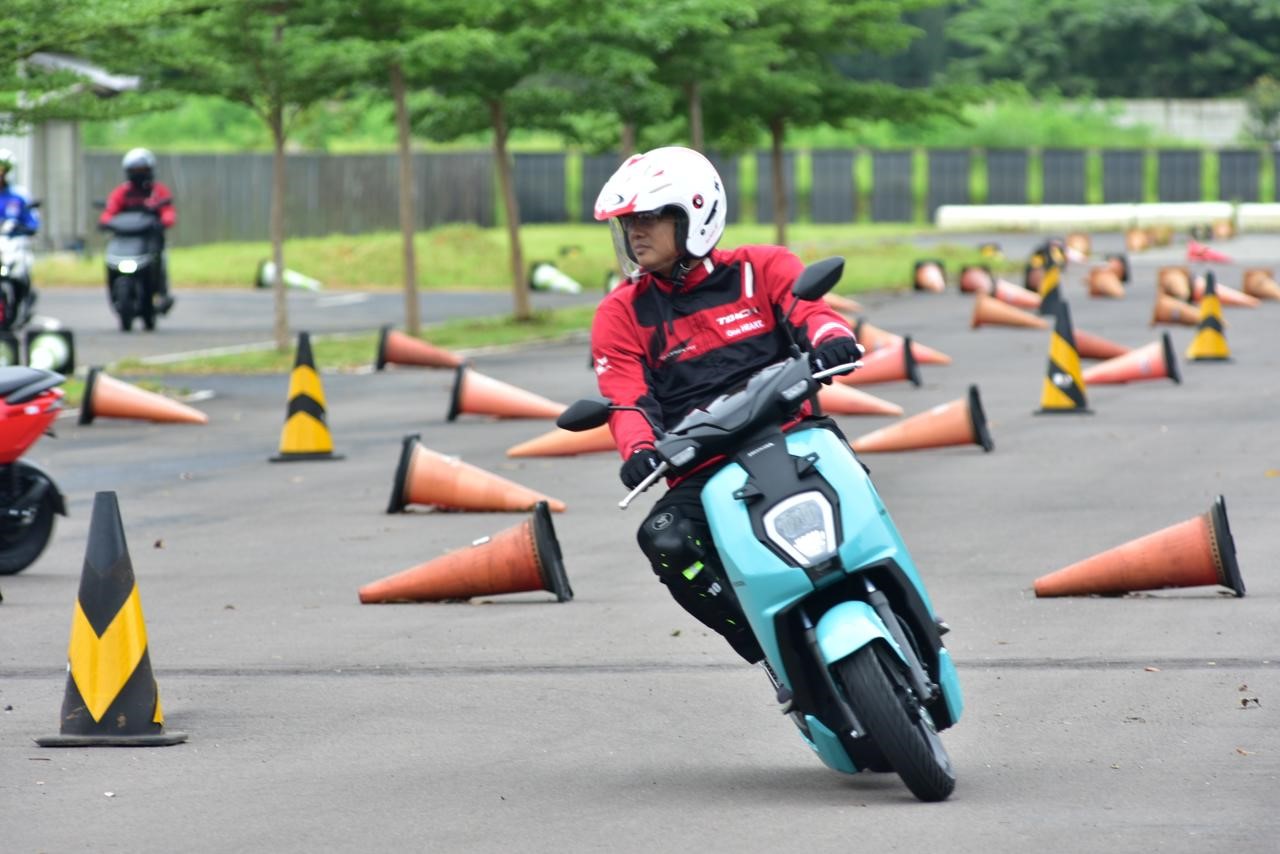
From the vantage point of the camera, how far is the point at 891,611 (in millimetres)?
6031

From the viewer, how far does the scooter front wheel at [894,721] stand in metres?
5.83

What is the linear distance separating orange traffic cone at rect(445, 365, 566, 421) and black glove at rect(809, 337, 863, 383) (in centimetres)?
1145

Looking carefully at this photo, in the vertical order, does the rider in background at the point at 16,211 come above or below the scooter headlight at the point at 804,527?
below

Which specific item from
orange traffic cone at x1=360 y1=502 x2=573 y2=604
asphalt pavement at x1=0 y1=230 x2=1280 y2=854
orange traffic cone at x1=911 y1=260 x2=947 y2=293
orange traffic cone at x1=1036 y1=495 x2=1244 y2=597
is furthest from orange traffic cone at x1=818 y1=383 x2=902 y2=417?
orange traffic cone at x1=911 y1=260 x2=947 y2=293

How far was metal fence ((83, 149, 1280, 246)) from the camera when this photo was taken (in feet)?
166

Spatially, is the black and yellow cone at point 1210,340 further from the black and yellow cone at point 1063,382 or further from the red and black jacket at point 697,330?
the red and black jacket at point 697,330

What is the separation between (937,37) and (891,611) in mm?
76492

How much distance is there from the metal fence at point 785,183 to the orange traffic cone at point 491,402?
32539mm

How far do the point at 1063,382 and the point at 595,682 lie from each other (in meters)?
10.2

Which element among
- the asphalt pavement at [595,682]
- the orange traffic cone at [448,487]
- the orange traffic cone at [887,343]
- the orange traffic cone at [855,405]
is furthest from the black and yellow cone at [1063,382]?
the orange traffic cone at [448,487]

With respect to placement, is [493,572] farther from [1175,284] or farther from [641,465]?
[1175,284]

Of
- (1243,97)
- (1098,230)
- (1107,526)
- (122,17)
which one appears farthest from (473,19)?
(1243,97)

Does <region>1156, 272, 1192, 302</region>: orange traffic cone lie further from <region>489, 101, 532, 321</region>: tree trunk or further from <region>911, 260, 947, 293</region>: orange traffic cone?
<region>489, 101, 532, 321</region>: tree trunk

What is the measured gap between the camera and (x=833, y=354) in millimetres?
6160
